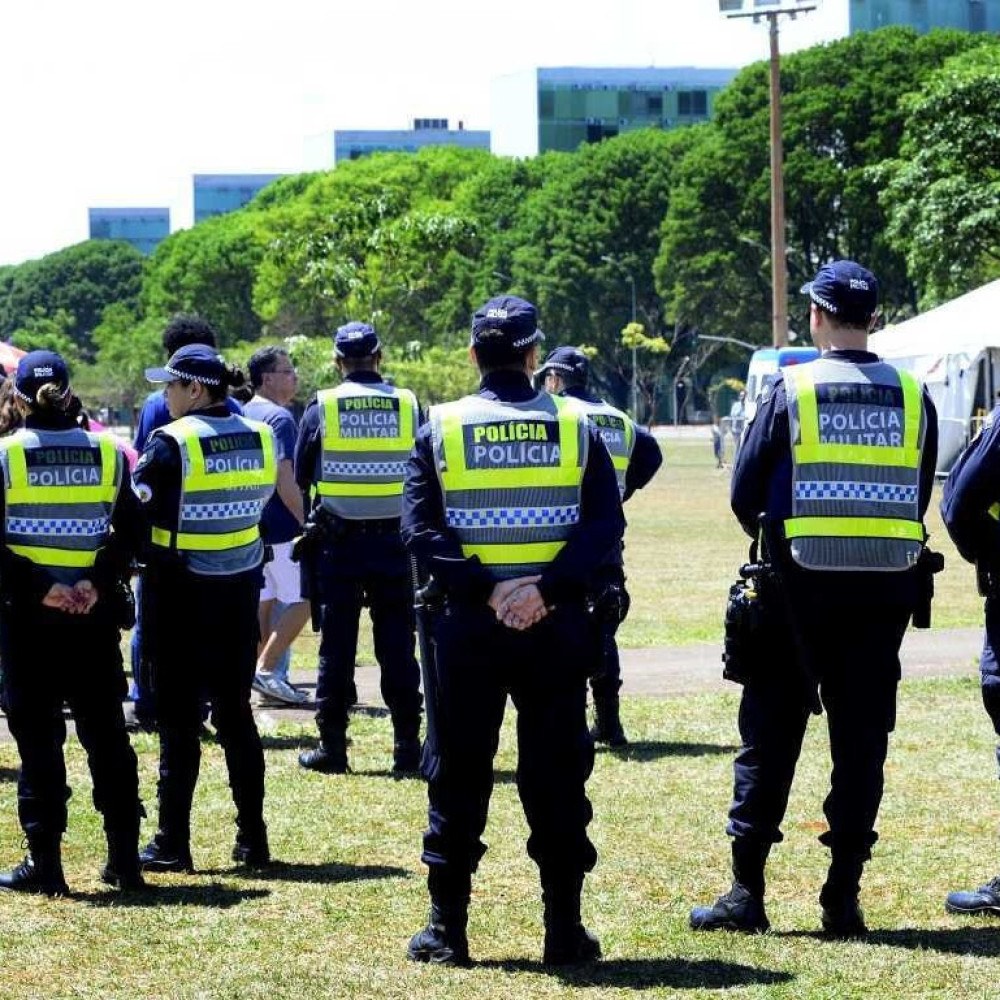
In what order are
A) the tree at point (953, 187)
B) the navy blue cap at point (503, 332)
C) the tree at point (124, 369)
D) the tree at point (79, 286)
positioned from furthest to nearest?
the tree at point (79, 286), the tree at point (124, 369), the tree at point (953, 187), the navy blue cap at point (503, 332)

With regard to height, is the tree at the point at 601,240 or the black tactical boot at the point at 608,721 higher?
the tree at the point at 601,240

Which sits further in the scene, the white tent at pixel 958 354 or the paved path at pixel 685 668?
the white tent at pixel 958 354

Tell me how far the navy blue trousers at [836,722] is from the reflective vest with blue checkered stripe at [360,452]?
3648mm

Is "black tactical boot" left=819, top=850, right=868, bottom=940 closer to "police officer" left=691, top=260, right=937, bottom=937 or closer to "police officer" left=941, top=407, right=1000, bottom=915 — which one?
"police officer" left=691, top=260, right=937, bottom=937

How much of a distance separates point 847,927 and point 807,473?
1.44 m

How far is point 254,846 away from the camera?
313 inches

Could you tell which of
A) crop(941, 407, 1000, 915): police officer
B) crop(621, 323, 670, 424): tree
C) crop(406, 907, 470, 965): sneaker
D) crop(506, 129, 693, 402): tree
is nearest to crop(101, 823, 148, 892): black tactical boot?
crop(406, 907, 470, 965): sneaker

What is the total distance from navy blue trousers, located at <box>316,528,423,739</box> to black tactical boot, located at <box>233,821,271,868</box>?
2062 mm

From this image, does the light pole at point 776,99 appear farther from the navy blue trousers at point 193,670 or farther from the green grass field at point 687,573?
the navy blue trousers at point 193,670

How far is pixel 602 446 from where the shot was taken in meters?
6.54

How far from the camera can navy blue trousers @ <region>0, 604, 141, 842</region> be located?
7.43 metres

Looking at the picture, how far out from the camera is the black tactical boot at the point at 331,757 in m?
10.0

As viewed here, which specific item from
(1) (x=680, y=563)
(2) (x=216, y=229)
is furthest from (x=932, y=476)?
(2) (x=216, y=229)

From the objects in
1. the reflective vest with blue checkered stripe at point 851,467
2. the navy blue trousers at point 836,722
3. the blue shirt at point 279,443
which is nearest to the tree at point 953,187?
the blue shirt at point 279,443
